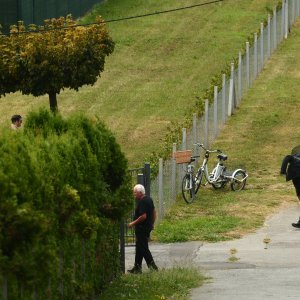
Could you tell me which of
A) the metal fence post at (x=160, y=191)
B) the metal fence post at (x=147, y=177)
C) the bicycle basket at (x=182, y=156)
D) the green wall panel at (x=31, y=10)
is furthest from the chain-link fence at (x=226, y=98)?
the green wall panel at (x=31, y=10)

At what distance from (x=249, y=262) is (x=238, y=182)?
728 cm

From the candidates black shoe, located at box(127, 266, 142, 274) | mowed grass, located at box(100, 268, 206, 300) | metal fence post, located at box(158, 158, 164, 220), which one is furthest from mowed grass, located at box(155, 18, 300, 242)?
mowed grass, located at box(100, 268, 206, 300)

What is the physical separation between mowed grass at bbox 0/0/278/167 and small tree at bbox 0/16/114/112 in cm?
315

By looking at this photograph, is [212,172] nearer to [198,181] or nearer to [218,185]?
[218,185]

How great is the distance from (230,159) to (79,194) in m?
15.8

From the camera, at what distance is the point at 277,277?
67.3 feet

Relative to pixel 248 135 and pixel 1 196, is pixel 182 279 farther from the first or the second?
pixel 248 135

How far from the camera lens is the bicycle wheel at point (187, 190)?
27789mm

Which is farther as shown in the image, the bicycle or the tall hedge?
the bicycle

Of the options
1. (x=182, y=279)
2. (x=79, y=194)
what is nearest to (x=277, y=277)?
(x=182, y=279)

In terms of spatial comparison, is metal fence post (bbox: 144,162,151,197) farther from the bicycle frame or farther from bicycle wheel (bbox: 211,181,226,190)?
bicycle wheel (bbox: 211,181,226,190)

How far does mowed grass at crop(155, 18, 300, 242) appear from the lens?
83.3 feet

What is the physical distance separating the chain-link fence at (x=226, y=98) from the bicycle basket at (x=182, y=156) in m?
0.15

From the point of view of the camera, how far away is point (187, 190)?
28125 mm
